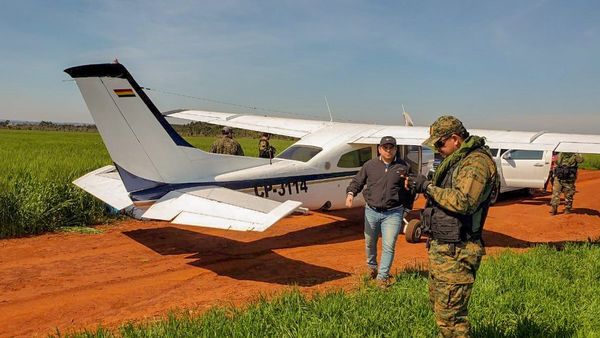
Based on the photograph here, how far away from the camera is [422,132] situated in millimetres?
10680

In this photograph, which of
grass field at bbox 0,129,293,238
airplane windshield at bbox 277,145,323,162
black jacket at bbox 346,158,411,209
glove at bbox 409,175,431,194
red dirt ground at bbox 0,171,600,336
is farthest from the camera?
airplane windshield at bbox 277,145,323,162

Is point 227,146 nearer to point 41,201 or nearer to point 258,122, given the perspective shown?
point 258,122

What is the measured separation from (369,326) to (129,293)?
375 centimetres

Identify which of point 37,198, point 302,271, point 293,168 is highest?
point 293,168

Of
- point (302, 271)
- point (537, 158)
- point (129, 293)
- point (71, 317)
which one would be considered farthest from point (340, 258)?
point (537, 158)

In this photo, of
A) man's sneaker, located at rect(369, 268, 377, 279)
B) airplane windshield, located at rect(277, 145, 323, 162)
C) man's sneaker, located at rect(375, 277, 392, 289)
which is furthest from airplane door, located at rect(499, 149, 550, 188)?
man's sneaker, located at rect(375, 277, 392, 289)

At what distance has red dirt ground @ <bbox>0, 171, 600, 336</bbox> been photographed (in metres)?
5.87

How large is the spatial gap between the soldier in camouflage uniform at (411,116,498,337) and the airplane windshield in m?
6.58

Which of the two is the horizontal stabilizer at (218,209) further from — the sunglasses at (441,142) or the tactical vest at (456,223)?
the sunglasses at (441,142)

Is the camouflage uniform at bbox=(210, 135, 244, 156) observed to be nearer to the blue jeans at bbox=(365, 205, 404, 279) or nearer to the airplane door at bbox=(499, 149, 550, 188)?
the blue jeans at bbox=(365, 205, 404, 279)

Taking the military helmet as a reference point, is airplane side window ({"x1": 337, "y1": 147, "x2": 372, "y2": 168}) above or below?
below

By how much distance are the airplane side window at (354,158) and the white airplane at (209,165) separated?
0.08ft

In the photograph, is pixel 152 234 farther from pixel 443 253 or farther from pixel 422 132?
pixel 443 253

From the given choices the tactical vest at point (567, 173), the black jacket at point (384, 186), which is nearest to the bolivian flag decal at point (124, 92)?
A: the black jacket at point (384, 186)
